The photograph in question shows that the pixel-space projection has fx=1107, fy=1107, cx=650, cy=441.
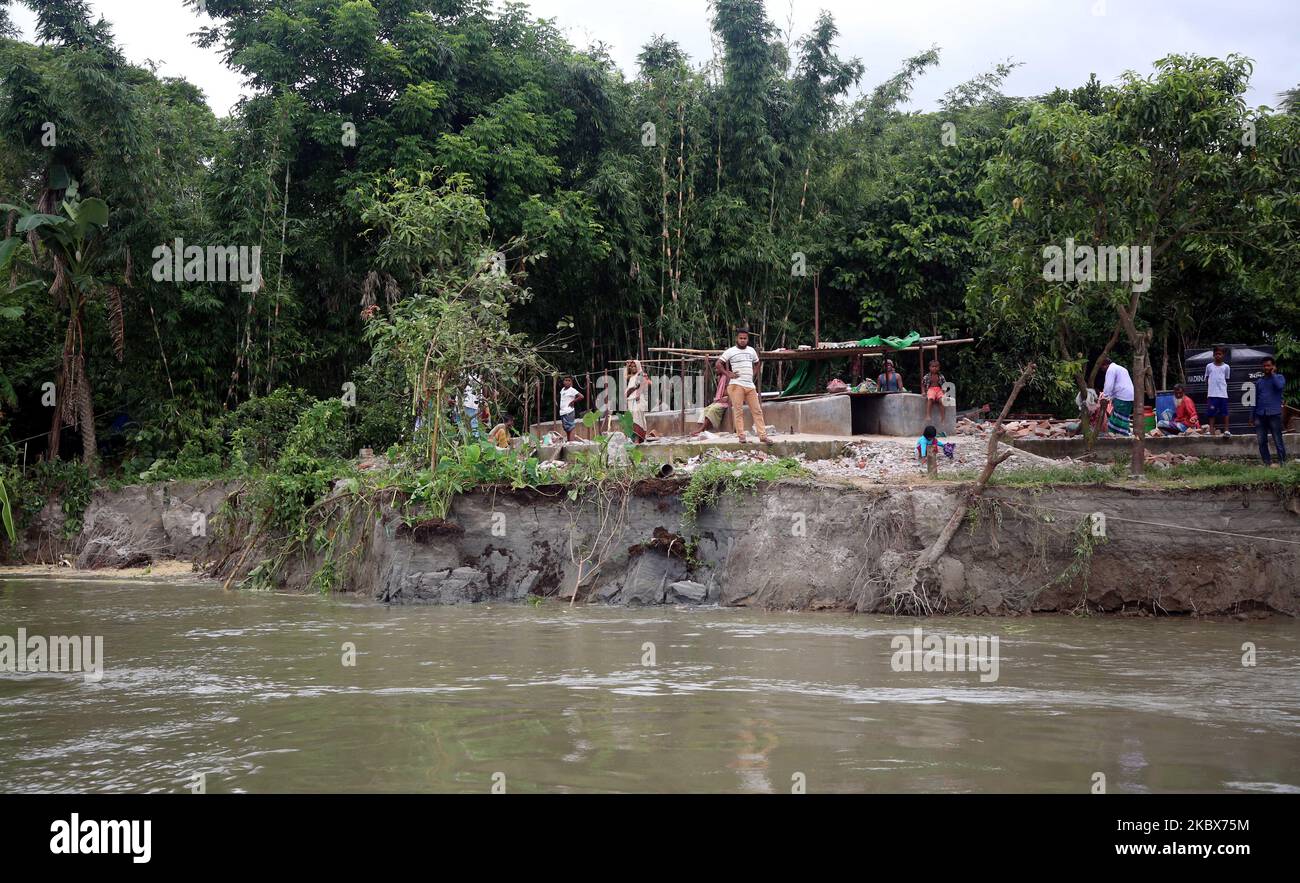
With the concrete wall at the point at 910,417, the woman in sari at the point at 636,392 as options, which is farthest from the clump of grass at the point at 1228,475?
the woman in sari at the point at 636,392

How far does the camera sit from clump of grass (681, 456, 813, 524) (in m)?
12.5

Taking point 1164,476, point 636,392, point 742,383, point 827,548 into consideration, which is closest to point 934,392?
point 742,383

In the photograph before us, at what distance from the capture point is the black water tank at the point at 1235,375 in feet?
60.0

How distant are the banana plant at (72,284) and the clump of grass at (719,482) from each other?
11.8 meters

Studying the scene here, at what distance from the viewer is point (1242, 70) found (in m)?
12.4

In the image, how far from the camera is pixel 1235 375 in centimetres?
1919

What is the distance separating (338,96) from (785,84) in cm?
930

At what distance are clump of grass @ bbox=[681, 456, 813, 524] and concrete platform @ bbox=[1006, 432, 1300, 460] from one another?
5696 mm

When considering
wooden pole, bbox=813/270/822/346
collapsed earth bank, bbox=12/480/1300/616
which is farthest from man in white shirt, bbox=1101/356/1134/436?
collapsed earth bank, bbox=12/480/1300/616

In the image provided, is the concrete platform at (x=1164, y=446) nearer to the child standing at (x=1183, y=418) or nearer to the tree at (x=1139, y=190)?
the child standing at (x=1183, y=418)

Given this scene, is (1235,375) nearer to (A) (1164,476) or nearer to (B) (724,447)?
(A) (1164,476)

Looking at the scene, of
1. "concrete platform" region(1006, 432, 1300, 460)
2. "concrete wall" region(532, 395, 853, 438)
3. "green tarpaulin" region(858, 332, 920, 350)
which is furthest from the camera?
"green tarpaulin" region(858, 332, 920, 350)

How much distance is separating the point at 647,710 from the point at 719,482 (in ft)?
20.1

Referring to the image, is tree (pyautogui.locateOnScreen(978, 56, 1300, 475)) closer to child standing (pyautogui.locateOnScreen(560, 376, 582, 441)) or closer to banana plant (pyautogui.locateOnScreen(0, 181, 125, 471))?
child standing (pyautogui.locateOnScreen(560, 376, 582, 441))
